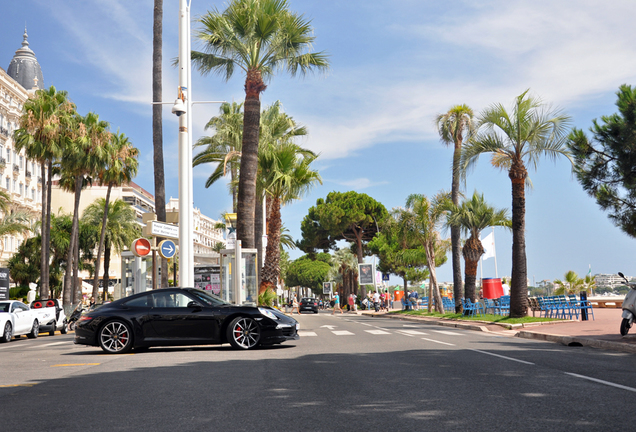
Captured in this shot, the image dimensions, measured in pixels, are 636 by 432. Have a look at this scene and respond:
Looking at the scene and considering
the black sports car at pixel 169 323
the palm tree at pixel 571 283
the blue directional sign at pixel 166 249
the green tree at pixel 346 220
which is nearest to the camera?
the black sports car at pixel 169 323

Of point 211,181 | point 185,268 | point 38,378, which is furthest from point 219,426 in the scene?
point 211,181

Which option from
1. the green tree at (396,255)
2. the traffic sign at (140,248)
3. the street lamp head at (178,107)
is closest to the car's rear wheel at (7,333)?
the traffic sign at (140,248)

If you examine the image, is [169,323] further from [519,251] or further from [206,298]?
[519,251]

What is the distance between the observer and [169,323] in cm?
1203

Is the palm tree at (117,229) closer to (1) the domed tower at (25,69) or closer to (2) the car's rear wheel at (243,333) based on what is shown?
(1) the domed tower at (25,69)

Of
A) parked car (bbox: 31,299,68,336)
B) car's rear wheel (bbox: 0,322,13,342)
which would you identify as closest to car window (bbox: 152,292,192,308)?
car's rear wheel (bbox: 0,322,13,342)

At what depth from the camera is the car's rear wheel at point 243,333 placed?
12.2 meters

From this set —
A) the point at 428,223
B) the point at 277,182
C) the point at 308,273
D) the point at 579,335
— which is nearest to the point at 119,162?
the point at 277,182

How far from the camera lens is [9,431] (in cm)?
511

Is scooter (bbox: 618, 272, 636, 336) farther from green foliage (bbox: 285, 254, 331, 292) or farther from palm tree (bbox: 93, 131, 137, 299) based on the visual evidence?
green foliage (bbox: 285, 254, 331, 292)

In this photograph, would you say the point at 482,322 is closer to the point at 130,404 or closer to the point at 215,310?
the point at 215,310

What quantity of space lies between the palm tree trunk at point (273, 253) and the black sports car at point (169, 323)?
12742 mm

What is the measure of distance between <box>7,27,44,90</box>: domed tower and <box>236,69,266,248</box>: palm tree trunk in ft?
216

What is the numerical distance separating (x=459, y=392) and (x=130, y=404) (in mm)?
A: 3521
